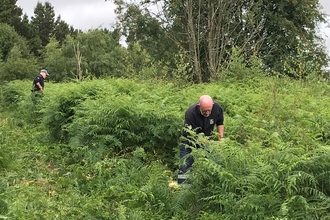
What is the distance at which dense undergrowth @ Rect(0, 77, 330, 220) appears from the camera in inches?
183

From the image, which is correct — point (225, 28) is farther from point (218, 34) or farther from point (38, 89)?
point (38, 89)

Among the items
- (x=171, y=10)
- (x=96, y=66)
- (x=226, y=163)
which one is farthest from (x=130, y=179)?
(x=96, y=66)

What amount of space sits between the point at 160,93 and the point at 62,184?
463cm

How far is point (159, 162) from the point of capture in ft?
26.7

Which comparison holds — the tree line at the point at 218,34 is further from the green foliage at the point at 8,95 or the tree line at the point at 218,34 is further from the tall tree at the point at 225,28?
the green foliage at the point at 8,95

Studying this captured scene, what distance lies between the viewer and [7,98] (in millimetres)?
21859

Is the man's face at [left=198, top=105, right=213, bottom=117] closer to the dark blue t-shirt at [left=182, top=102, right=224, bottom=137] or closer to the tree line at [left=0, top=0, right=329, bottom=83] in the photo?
Answer: the dark blue t-shirt at [left=182, top=102, right=224, bottom=137]

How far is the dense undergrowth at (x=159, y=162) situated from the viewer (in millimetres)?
4660

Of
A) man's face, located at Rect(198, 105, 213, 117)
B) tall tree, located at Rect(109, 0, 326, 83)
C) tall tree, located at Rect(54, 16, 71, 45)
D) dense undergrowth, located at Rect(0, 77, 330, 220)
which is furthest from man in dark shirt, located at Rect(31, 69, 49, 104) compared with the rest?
tall tree, located at Rect(54, 16, 71, 45)

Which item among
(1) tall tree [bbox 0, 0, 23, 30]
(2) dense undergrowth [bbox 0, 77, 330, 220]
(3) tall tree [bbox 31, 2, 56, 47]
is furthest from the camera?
(3) tall tree [bbox 31, 2, 56, 47]

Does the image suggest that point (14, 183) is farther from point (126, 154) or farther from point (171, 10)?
point (171, 10)

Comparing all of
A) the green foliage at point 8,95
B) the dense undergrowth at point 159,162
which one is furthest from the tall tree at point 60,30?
the dense undergrowth at point 159,162

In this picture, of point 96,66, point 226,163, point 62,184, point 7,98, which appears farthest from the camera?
point 96,66

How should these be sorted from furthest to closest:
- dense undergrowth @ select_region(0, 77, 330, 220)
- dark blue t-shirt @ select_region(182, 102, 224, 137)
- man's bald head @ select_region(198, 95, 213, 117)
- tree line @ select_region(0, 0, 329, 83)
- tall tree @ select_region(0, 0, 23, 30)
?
tall tree @ select_region(0, 0, 23, 30)
tree line @ select_region(0, 0, 329, 83)
dark blue t-shirt @ select_region(182, 102, 224, 137)
man's bald head @ select_region(198, 95, 213, 117)
dense undergrowth @ select_region(0, 77, 330, 220)
